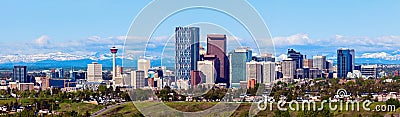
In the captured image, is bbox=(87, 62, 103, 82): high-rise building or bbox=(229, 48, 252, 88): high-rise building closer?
bbox=(229, 48, 252, 88): high-rise building

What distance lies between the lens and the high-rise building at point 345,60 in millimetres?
28797

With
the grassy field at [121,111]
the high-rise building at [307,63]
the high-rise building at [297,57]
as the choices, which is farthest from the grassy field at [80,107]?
the high-rise building at [307,63]

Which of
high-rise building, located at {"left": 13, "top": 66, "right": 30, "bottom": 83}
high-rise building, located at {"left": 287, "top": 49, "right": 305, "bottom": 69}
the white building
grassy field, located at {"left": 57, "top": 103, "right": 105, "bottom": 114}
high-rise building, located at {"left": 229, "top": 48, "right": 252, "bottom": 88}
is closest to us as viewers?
high-rise building, located at {"left": 229, "top": 48, "right": 252, "bottom": 88}

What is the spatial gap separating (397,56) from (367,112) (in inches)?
1408

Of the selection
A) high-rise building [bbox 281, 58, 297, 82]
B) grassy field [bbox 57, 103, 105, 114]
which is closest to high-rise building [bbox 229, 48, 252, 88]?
grassy field [bbox 57, 103, 105, 114]

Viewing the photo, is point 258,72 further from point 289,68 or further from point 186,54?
point 289,68

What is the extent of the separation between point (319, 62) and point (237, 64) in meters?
21.3

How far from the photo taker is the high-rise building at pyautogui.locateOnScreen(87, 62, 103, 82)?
90.3 feet

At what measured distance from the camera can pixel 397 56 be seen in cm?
4491

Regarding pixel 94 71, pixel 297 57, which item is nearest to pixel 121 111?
pixel 94 71

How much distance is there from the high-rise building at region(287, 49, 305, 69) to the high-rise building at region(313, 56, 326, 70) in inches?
28.4

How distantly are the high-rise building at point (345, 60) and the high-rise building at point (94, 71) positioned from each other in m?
10.3

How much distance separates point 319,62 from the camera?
1201 inches

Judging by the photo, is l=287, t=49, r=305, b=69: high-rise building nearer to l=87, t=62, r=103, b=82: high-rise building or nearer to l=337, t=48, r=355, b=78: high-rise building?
l=337, t=48, r=355, b=78: high-rise building
